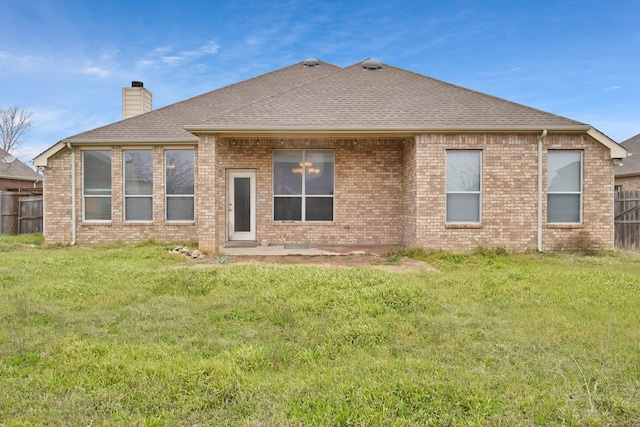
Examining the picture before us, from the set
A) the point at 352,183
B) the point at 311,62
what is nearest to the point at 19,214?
the point at 311,62

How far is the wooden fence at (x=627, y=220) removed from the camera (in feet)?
40.0

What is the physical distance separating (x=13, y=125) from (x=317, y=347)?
43487mm

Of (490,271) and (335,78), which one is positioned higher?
(335,78)

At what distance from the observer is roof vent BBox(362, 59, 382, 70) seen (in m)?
13.7

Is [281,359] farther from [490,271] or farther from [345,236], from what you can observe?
[345,236]

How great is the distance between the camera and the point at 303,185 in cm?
1171

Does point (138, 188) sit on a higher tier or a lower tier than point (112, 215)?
higher

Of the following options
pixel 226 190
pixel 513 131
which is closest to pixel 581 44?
pixel 513 131

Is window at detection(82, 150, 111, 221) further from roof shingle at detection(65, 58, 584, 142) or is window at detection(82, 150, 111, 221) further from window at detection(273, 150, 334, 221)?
window at detection(273, 150, 334, 221)

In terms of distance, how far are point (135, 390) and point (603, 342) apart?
460 cm

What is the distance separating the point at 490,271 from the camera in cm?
764

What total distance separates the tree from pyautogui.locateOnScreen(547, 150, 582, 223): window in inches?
1679

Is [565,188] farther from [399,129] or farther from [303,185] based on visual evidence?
[303,185]

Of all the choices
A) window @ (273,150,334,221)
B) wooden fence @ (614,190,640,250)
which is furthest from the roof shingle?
wooden fence @ (614,190,640,250)
